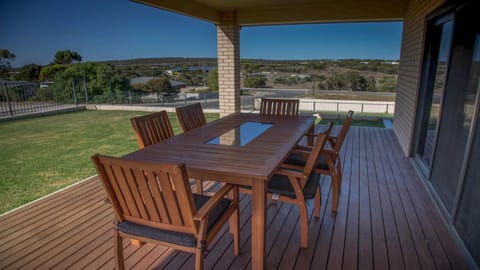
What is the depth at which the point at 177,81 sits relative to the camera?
13258 millimetres

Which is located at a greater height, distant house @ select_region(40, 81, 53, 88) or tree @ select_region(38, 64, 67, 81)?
tree @ select_region(38, 64, 67, 81)

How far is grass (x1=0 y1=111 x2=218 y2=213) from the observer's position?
3.52 m

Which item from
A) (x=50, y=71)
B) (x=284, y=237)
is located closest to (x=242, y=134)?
(x=284, y=237)

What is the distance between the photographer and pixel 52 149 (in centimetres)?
536

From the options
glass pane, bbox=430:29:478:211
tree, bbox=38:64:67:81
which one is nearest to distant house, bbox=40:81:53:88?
tree, bbox=38:64:67:81

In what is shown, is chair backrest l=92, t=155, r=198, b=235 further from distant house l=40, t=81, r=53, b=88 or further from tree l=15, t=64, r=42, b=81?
tree l=15, t=64, r=42, b=81

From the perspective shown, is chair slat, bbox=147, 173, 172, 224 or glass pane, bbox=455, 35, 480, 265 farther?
glass pane, bbox=455, 35, 480, 265

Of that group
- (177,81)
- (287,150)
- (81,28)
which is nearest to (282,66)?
(177,81)

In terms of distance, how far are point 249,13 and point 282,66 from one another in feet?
15.2

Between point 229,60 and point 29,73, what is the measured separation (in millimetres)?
10187

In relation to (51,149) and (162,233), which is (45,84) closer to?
(51,149)

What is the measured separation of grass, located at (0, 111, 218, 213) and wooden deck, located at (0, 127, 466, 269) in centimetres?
95

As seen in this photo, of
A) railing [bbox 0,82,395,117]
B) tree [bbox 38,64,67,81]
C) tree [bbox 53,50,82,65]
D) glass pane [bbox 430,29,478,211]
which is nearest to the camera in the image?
glass pane [bbox 430,29,478,211]

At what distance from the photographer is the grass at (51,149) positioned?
3.52 meters
